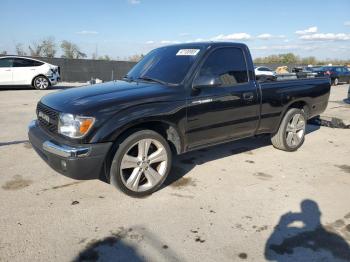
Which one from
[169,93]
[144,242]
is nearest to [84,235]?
[144,242]

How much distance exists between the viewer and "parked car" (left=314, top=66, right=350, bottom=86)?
2495 centimetres

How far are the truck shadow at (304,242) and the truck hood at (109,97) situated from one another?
1.92 m

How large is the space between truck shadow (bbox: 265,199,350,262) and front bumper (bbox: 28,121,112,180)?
190 cm

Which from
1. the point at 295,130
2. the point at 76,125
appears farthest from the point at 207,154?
the point at 76,125

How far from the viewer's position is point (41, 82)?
15.9 meters

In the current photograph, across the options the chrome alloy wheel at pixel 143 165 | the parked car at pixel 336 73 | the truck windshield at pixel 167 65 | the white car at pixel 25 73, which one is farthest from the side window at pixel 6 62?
the parked car at pixel 336 73

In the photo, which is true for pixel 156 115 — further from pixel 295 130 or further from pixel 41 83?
pixel 41 83

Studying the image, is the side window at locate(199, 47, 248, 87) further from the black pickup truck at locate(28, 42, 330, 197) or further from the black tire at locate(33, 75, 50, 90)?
the black tire at locate(33, 75, 50, 90)

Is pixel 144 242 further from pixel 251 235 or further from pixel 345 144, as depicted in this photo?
pixel 345 144

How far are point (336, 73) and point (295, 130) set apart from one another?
71.4 feet

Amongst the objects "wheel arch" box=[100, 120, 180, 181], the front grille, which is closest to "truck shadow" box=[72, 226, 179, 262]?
"wheel arch" box=[100, 120, 180, 181]

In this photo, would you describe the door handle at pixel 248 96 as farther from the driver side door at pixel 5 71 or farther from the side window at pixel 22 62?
the side window at pixel 22 62

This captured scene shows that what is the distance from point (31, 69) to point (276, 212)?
14435 mm

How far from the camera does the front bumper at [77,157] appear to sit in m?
3.61
